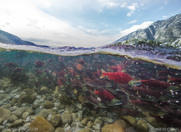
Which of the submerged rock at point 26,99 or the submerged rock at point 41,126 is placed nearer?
the submerged rock at point 41,126

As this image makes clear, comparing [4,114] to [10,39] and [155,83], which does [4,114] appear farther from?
[10,39]

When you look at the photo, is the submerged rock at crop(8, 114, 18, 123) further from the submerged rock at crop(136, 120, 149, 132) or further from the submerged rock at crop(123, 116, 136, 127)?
the submerged rock at crop(136, 120, 149, 132)

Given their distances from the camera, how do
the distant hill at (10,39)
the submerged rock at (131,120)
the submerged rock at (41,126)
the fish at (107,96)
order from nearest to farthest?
the submerged rock at (41,126), the submerged rock at (131,120), the fish at (107,96), the distant hill at (10,39)

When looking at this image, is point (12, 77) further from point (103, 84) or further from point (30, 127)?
point (103, 84)

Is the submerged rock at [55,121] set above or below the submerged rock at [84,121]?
above

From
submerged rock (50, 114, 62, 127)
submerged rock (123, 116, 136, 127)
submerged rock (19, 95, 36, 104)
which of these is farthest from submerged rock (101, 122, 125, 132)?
submerged rock (19, 95, 36, 104)

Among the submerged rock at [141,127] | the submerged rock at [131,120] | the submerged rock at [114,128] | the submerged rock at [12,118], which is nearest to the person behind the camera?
the submerged rock at [114,128]

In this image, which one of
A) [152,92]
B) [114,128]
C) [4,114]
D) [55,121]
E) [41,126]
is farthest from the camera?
[152,92]

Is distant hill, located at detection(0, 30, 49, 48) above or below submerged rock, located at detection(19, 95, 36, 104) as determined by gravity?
above

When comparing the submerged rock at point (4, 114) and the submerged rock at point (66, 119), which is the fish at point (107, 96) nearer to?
the submerged rock at point (66, 119)

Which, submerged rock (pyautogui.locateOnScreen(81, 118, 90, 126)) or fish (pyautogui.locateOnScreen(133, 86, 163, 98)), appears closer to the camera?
submerged rock (pyautogui.locateOnScreen(81, 118, 90, 126))

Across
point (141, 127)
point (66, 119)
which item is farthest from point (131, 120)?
point (66, 119)

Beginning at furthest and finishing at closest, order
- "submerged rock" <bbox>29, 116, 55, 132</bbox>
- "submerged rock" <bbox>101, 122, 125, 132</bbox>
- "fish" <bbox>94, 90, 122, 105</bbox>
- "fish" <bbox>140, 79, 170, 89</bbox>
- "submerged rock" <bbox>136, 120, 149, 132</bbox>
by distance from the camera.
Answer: "fish" <bbox>140, 79, 170, 89</bbox>
"fish" <bbox>94, 90, 122, 105</bbox>
"submerged rock" <bbox>136, 120, 149, 132</bbox>
"submerged rock" <bbox>101, 122, 125, 132</bbox>
"submerged rock" <bbox>29, 116, 55, 132</bbox>

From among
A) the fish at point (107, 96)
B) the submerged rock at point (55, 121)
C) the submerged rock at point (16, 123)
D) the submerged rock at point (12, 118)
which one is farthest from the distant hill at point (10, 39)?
the fish at point (107, 96)
